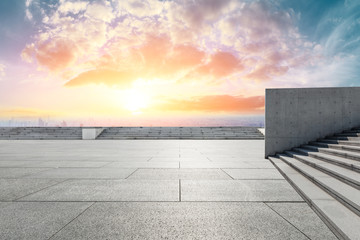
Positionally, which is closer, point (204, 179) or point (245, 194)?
point (245, 194)

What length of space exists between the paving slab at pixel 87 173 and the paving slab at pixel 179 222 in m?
2.53

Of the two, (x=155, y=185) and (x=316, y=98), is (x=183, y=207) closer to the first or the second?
(x=155, y=185)

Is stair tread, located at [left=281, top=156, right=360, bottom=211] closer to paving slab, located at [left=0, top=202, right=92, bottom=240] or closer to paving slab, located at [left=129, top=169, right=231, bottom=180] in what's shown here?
paving slab, located at [left=129, top=169, right=231, bottom=180]

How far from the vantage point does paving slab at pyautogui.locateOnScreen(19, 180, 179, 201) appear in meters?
4.62

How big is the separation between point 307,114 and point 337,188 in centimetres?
697

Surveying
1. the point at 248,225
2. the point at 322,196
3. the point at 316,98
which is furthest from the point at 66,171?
the point at 316,98

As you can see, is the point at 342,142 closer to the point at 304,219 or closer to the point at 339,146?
the point at 339,146

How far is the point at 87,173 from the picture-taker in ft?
23.1

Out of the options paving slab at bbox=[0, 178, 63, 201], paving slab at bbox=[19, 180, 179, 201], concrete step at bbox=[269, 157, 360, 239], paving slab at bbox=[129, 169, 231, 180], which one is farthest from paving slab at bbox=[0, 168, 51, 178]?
concrete step at bbox=[269, 157, 360, 239]

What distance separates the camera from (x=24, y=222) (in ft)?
11.5

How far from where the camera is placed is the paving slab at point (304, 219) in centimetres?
320

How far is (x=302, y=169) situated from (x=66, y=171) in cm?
853

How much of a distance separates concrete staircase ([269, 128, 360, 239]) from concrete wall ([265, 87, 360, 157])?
196 centimetres

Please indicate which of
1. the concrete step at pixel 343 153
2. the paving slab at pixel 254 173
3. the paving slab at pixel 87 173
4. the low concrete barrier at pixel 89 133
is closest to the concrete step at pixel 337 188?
the paving slab at pixel 254 173
